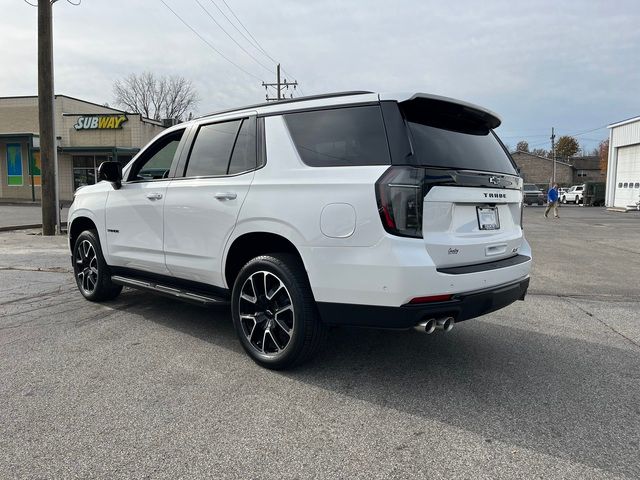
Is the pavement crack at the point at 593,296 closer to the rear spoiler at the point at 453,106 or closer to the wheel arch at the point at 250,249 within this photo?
the rear spoiler at the point at 453,106

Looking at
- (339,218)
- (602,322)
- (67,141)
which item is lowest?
(602,322)

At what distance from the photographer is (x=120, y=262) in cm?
525

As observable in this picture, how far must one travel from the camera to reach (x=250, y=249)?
4.02m

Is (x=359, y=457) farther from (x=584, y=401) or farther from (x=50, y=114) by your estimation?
(x=50, y=114)

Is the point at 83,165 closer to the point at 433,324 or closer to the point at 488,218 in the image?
the point at 488,218

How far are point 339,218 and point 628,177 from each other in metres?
37.0

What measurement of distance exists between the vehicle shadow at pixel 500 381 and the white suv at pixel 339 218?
0.52 meters

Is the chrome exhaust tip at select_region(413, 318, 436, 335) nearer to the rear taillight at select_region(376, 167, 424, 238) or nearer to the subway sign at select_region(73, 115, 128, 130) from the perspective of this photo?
the rear taillight at select_region(376, 167, 424, 238)

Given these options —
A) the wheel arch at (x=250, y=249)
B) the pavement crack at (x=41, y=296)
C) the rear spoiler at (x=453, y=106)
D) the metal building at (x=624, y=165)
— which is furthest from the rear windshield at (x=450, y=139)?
the metal building at (x=624, y=165)

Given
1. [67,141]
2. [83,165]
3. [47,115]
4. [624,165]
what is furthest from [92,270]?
[624,165]

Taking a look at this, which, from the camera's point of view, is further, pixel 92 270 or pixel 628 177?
pixel 628 177

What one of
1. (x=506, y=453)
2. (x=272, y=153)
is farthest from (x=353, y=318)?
(x=272, y=153)

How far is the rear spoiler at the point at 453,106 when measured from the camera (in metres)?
3.29

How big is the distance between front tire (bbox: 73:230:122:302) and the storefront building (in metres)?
27.2
